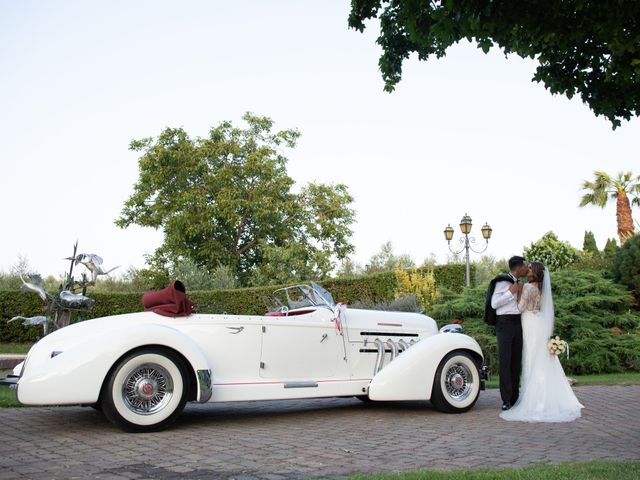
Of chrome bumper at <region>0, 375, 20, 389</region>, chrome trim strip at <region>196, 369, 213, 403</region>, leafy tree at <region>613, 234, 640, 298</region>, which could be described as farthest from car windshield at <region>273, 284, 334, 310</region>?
leafy tree at <region>613, 234, 640, 298</region>

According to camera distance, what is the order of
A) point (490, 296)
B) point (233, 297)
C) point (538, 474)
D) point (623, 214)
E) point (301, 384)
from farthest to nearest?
point (623, 214) → point (233, 297) → point (490, 296) → point (301, 384) → point (538, 474)

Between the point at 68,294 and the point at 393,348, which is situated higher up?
the point at 68,294

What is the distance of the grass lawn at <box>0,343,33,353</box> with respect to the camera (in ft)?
62.7

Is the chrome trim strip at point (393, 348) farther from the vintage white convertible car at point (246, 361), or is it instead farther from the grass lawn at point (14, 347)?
the grass lawn at point (14, 347)

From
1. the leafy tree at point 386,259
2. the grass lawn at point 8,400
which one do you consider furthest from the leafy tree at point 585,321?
the leafy tree at point 386,259

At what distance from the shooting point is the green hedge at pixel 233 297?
21.7 m

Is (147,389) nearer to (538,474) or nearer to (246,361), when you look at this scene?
(246,361)

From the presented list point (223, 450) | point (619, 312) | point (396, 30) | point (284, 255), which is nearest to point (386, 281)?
point (619, 312)

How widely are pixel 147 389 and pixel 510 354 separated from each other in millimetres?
4304

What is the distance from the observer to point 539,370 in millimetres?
7934

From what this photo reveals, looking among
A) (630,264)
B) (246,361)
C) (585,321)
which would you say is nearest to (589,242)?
(630,264)

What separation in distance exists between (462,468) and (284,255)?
30455mm

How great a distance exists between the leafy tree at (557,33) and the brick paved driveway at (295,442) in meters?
3.07

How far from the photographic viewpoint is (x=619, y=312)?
1446cm
